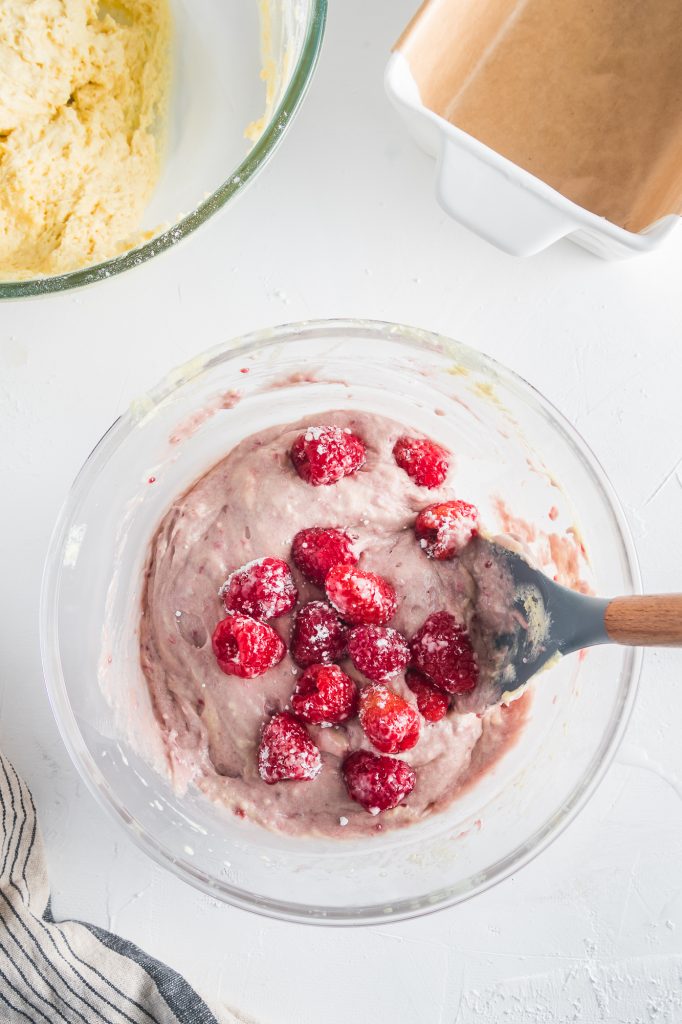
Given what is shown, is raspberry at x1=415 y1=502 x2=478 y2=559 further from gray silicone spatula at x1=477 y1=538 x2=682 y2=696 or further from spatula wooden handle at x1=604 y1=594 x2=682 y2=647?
spatula wooden handle at x1=604 y1=594 x2=682 y2=647

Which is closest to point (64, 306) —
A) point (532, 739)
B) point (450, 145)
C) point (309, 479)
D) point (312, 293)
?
point (312, 293)

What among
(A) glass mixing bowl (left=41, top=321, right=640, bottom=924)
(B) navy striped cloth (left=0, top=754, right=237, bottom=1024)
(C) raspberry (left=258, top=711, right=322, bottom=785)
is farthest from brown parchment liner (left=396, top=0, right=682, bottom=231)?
(B) navy striped cloth (left=0, top=754, right=237, bottom=1024)

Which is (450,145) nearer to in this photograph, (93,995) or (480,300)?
(480,300)

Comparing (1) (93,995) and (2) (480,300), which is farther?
(2) (480,300)

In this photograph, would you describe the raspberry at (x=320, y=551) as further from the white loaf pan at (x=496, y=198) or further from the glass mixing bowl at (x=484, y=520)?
the white loaf pan at (x=496, y=198)

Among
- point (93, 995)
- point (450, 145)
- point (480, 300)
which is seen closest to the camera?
point (450, 145)

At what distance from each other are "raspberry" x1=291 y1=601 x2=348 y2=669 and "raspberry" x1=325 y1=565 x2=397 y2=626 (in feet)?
0.09

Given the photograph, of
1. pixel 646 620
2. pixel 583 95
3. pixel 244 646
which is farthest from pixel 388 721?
pixel 583 95

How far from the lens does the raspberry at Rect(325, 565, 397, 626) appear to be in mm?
1500

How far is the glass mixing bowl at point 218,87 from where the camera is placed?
67.4 inches

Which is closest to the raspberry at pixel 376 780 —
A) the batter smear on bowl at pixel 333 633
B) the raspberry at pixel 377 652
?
the batter smear on bowl at pixel 333 633

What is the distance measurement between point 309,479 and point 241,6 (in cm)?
91

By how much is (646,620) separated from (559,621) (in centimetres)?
16

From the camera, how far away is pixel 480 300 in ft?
5.86
